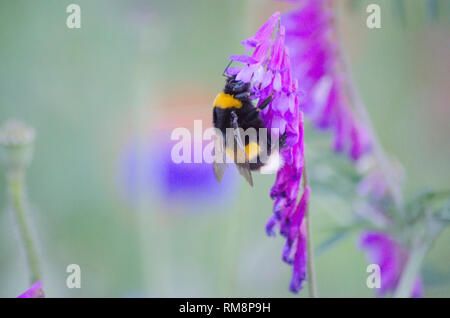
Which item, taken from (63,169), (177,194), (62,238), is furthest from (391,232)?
(63,169)

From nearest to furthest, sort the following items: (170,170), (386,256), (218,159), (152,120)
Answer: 1. (218,159)
2. (386,256)
3. (170,170)
4. (152,120)

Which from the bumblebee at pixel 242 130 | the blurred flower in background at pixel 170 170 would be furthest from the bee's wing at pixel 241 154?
the blurred flower in background at pixel 170 170

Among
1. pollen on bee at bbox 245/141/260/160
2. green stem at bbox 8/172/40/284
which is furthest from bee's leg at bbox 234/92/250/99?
green stem at bbox 8/172/40/284

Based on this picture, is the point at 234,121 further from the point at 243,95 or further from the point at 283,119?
the point at 283,119

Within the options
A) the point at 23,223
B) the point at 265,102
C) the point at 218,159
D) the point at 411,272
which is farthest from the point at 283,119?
the point at 23,223

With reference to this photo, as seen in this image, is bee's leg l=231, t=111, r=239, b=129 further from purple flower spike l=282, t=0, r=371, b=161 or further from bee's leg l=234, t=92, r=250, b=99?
purple flower spike l=282, t=0, r=371, b=161

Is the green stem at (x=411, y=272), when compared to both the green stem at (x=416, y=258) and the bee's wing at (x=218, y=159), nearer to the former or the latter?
the green stem at (x=416, y=258)
